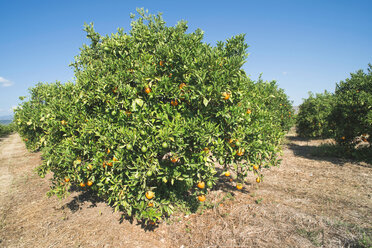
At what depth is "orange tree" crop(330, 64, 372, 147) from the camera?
23.9 feet

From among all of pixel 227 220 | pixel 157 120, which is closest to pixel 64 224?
pixel 157 120

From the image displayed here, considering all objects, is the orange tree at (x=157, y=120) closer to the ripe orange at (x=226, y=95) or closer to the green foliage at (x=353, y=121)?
the ripe orange at (x=226, y=95)

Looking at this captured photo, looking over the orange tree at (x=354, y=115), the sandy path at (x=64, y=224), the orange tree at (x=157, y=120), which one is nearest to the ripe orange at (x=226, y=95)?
the orange tree at (x=157, y=120)

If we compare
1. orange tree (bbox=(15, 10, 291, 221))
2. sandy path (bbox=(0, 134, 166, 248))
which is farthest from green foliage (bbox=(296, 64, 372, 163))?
sandy path (bbox=(0, 134, 166, 248))

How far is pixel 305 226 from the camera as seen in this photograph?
364cm

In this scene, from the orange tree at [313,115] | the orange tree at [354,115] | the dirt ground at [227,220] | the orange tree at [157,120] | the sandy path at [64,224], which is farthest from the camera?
the orange tree at [313,115]

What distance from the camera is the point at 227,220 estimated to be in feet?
13.5

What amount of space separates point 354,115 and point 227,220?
7687mm

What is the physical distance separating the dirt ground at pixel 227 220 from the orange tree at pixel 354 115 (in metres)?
2.41

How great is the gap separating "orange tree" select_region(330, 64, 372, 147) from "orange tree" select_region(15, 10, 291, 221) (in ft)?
20.3

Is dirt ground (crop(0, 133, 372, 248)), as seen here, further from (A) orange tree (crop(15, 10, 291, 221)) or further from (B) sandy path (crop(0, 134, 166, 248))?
(A) orange tree (crop(15, 10, 291, 221))

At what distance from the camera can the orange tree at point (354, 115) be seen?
7285mm

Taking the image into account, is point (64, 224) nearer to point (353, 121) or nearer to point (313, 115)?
point (353, 121)

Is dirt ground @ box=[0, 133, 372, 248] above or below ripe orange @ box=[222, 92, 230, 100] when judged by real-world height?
below
